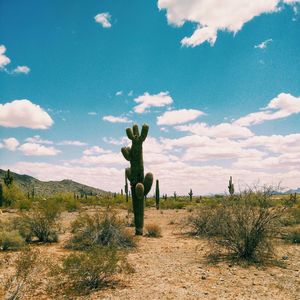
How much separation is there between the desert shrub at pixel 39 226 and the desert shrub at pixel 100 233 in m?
1.63

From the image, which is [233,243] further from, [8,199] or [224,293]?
[8,199]

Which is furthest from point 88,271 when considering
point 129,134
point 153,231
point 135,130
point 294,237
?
point 135,130

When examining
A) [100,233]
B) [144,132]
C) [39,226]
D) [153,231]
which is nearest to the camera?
[100,233]

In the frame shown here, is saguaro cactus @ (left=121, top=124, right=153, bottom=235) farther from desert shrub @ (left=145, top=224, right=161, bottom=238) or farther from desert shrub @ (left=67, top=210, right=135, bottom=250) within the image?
desert shrub @ (left=67, top=210, right=135, bottom=250)

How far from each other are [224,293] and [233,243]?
3.90 metres

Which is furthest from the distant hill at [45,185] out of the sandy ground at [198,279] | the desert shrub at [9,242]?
the sandy ground at [198,279]

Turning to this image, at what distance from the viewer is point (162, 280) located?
915cm

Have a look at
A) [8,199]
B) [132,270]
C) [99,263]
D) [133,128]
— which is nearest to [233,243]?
[132,270]

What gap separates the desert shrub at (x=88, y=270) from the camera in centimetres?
873

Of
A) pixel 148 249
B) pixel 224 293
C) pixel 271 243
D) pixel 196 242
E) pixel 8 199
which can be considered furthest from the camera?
pixel 8 199

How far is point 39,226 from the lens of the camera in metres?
16.3

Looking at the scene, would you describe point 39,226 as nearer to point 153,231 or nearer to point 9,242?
point 9,242

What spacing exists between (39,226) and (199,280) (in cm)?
974

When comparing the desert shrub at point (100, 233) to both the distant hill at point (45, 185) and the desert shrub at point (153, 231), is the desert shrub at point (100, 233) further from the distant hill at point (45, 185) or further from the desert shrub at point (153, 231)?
the distant hill at point (45, 185)
